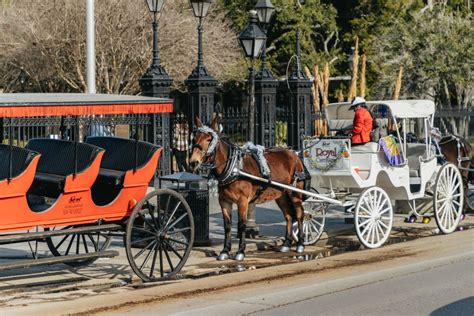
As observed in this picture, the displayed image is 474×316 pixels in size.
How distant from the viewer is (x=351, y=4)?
2002 inches

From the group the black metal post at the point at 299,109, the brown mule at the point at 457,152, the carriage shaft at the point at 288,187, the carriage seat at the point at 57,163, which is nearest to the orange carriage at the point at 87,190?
the carriage seat at the point at 57,163

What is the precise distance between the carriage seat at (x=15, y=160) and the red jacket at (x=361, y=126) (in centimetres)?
629

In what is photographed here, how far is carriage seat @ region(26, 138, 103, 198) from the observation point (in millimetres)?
12180

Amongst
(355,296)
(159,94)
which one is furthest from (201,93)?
(355,296)

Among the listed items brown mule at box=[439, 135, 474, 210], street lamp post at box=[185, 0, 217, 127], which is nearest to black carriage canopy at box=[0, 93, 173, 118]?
brown mule at box=[439, 135, 474, 210]

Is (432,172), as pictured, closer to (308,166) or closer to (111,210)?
(308,166)

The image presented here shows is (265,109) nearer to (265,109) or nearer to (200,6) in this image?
(265,109)

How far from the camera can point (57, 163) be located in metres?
12.5

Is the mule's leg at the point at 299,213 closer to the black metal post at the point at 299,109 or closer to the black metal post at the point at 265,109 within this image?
the black metal post at the point at 265,109

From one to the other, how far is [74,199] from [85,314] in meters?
2.00

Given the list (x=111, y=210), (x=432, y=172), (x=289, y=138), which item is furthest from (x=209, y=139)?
(x=289, y=138)

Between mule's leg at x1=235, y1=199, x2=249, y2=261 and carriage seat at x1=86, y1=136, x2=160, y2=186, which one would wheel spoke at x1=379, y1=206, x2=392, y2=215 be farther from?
carriage seat at x1=86, y1=136, x2=160, y2=186

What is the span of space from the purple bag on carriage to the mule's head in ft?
11.0

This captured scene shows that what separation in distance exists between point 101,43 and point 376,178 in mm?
24928
